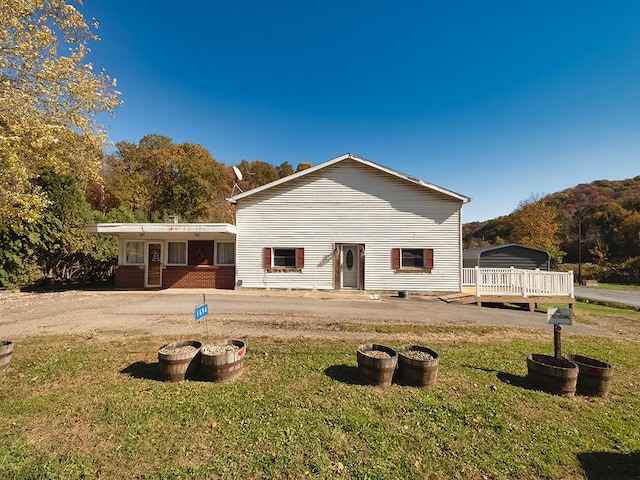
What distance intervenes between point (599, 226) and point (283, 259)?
2222 inches

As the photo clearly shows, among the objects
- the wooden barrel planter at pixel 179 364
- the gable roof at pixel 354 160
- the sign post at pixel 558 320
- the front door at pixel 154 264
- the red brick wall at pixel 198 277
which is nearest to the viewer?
the wooden barrel planter at pixel 179 364

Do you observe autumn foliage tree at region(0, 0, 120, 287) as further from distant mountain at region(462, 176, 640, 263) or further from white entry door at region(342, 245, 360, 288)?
distant mountain at region(462, 176, 640, 263)

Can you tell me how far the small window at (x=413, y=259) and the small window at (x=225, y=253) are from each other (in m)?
8.11

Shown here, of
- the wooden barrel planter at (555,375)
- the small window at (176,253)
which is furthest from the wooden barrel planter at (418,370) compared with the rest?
the small window at (176,253)

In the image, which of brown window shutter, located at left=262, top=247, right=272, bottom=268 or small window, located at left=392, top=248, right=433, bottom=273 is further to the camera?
brown window shutter, located at left=262, top=247, right=272, bottom=268

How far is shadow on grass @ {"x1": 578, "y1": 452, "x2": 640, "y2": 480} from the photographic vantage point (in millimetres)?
2842

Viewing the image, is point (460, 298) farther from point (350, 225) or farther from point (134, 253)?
point (134, 253)

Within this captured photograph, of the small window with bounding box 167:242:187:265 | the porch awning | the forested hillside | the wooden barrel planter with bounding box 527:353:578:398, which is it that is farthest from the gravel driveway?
the forested hillside

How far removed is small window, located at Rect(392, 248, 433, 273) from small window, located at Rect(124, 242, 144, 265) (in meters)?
12.8

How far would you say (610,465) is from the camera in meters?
2.97

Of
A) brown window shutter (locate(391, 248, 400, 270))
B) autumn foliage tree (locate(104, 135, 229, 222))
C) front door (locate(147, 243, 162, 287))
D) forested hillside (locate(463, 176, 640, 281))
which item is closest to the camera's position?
A: brown window shutter (locate(391, 248, 400, 270))

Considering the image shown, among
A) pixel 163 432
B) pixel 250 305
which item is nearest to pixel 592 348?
pixel 163 432

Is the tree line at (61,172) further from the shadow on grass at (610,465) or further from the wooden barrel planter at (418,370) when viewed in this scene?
the shadow on grass at (610,465)

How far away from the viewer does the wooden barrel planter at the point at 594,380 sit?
4.30m
